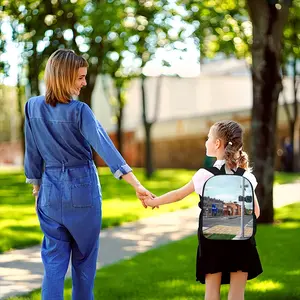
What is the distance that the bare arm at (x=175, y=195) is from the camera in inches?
170

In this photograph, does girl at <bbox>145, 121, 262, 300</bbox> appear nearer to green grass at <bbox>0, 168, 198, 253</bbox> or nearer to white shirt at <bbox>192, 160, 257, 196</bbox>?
white shirt at <bbox>192, 160, 257, 196</bbox>

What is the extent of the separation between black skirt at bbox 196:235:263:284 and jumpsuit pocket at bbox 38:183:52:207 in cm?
96

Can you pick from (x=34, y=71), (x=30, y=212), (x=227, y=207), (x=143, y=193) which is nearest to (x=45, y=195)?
(x=143, y=193)

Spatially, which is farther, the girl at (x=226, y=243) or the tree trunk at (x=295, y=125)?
the tree trunk at (x=295, y=125)

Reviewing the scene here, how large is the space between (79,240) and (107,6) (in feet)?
35.7

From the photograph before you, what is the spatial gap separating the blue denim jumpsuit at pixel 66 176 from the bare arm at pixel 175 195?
0.33m

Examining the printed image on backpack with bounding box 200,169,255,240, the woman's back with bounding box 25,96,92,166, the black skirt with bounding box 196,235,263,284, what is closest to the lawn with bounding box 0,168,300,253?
→ the woman's back with bounding box 25,96,92,166

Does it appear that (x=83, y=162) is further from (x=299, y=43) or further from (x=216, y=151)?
(x=299, y=43)

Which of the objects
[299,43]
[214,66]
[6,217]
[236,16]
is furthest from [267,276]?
[214,66]

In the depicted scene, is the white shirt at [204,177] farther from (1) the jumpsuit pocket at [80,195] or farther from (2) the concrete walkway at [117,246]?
(2) the concrete walkway at [117,246]

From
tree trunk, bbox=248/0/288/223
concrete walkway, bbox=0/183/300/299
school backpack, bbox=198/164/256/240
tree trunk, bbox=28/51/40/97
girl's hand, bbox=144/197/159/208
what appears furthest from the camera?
tree trunk, bbox=28/51/40/97

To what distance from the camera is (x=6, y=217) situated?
12984 millimetres

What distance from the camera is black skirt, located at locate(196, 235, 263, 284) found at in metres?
4.23

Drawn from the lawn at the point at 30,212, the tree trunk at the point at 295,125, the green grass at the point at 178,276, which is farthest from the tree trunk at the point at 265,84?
the tree trunk at the point at 295,125
